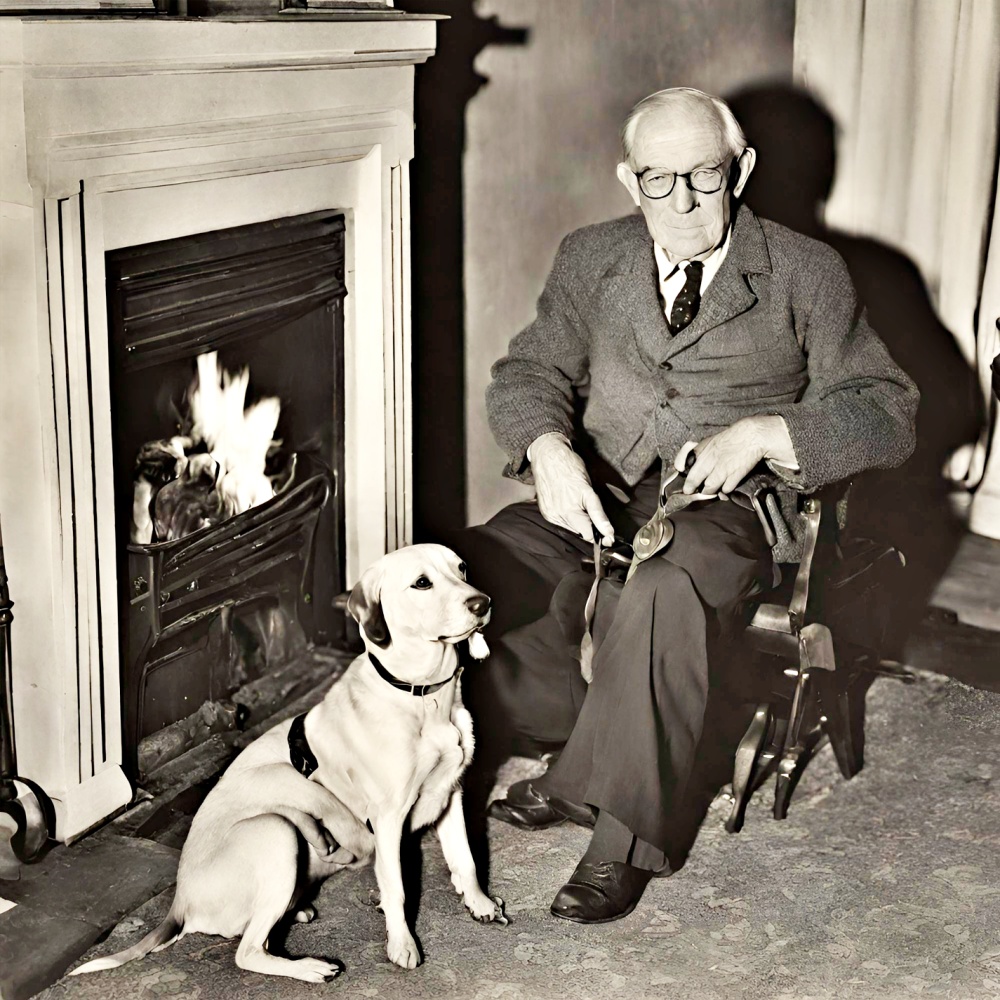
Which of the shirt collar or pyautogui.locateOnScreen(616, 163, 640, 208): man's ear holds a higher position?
pyautogui.locateOnScreen(616, 163, 640, 208): man's ear

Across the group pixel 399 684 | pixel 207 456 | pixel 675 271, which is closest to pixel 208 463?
pixel 207 456

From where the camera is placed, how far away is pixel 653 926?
2643mm

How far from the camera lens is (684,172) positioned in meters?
2.82

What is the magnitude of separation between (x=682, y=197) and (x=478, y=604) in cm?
95

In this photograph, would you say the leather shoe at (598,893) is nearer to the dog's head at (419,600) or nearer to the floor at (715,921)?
the floor at (715,921)

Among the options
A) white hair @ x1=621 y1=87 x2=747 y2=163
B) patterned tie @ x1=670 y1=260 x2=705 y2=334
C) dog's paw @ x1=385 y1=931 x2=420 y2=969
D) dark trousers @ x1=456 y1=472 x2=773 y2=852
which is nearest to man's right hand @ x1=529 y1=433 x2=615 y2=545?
dark trousers @ x1=456 y1=472 x2=773 y2=852

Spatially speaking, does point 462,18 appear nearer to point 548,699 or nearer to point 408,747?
point 548,699

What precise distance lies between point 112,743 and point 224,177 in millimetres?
1133

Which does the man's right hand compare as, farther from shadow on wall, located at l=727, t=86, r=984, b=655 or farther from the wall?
shadow on wall, located at l=727, t=86, r=984, b=655

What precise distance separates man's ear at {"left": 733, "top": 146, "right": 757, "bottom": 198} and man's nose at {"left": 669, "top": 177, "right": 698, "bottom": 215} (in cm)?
12

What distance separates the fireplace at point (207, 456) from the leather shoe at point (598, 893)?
94cm

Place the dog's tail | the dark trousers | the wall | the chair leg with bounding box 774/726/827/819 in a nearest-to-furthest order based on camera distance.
→ the dog's tail, the dark trousers, the chair leg with bounding box 774/726/827/819, the wall

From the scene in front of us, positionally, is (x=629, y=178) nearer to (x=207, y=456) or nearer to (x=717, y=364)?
(x=717, y=364)

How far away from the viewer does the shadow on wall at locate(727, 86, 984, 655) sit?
14.9 ft
